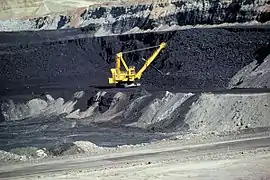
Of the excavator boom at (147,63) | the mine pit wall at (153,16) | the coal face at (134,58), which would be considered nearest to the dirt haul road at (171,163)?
the coal face at (134,58)

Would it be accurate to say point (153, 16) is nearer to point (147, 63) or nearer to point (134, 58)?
point (134, 58)

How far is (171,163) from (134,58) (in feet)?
98.4

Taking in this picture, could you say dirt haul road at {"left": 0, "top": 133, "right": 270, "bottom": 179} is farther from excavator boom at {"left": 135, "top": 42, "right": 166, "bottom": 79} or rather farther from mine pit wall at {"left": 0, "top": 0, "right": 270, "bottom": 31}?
mine pit wall at {"left": 0, "top": 0, "right": 270, "bottom": 31}

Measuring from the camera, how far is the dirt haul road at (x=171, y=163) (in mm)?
15164

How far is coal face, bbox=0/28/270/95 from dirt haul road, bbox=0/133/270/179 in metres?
15.6

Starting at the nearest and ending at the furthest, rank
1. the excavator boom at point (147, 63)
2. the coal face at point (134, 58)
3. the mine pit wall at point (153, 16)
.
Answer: the coal face at point (134, 58) < the excavator boom at point (147, 63) < the mine pit wall at point (153, 16)

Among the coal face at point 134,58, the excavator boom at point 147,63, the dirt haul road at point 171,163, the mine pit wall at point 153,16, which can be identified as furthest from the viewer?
the mine pit wall at point 153,16

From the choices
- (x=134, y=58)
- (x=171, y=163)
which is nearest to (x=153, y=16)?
(x=134, y=58)

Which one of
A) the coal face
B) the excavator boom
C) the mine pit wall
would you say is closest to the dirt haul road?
the coal face

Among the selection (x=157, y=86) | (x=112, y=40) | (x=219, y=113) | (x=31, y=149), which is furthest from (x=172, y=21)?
(x=31, y=149)

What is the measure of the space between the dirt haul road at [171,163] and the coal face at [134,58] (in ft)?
51.2

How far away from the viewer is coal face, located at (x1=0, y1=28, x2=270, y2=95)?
123ft

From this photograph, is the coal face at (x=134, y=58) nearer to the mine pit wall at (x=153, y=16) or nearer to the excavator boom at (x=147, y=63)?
the excavator boom at (x=147, y=63)

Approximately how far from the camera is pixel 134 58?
46344 mm
